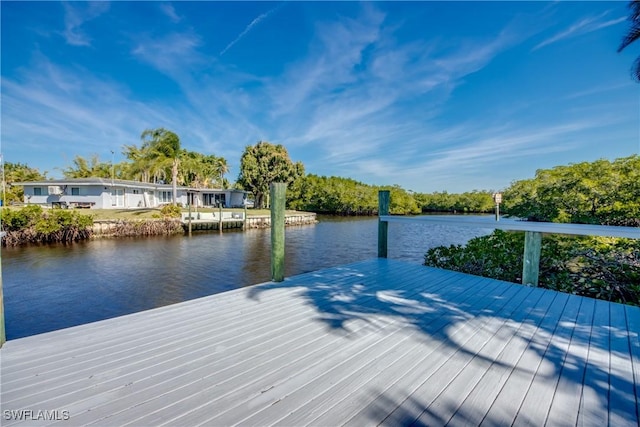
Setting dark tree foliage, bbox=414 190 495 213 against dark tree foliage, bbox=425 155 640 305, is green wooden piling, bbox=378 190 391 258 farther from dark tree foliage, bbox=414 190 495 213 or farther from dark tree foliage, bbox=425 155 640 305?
dark tree foliage, bbox=414 190 495 213

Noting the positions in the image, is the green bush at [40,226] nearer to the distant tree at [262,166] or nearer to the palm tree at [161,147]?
the palm tree at [161,147]

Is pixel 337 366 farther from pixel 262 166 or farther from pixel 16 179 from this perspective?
pixel 16 179

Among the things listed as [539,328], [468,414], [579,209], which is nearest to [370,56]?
[579,209]

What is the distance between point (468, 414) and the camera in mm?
1293

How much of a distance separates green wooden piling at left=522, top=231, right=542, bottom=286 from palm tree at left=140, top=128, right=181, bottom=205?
80.5ft

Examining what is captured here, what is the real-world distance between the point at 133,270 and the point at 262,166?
23.2 meters

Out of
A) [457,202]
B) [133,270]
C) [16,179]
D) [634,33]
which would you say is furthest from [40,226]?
[457,202]

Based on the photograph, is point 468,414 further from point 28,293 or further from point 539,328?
point 28,293

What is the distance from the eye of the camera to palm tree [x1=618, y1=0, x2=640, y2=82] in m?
5.79

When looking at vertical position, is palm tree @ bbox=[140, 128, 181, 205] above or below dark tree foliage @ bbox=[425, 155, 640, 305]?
above

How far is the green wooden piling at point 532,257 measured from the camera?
3.45 meters

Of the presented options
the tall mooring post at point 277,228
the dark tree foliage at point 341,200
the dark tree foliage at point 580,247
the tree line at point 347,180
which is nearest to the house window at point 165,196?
the tree line at point 347,180

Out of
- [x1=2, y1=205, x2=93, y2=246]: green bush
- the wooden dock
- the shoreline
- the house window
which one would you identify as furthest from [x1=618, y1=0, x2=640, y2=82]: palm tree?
the house window

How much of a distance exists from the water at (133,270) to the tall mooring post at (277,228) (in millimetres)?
4713
